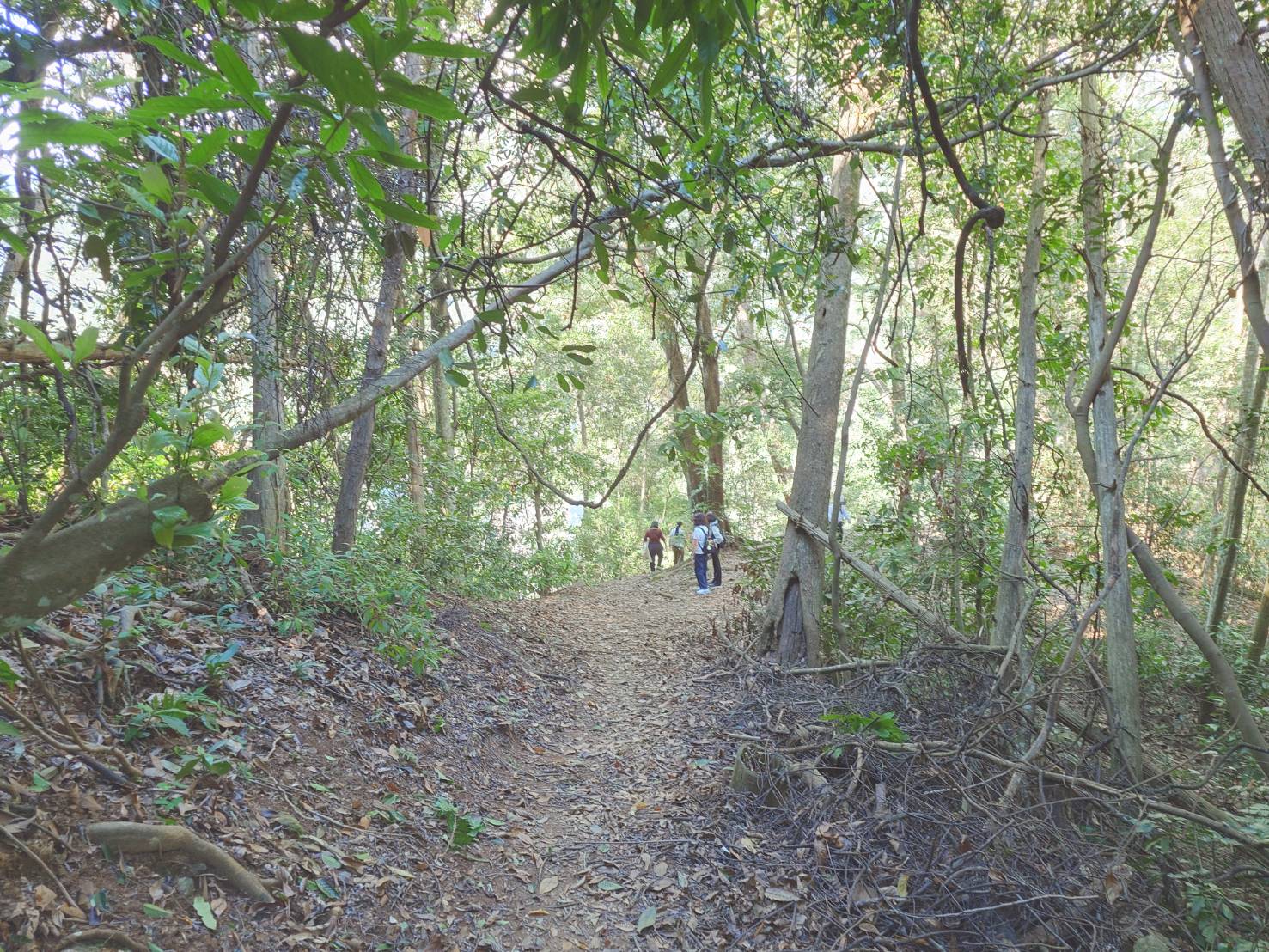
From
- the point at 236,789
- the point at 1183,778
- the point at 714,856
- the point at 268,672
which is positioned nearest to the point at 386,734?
the point at 268,672

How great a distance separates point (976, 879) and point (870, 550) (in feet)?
17.5

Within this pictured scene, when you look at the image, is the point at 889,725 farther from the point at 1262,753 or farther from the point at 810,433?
the point at 810,433

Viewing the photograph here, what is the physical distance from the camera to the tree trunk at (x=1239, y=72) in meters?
2.72

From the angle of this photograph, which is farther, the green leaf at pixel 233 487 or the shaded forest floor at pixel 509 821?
the shaded forest floor at pixel 509 821

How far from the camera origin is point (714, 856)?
161 inches

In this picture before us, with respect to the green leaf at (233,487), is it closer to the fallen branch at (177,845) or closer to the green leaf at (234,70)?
the green leaf at (234,70)

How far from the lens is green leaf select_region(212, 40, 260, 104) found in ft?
2.87

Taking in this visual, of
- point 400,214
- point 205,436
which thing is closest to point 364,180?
point 400,214

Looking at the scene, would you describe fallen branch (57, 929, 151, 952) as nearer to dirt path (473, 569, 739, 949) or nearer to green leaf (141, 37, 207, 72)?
dirt path (473, 569, 739, 949)

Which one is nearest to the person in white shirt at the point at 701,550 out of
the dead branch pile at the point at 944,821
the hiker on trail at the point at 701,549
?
the hiker on trail at the point at 701,549

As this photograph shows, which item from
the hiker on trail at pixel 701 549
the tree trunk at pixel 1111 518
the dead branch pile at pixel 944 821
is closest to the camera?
the dead branch pile at pixel 944 821

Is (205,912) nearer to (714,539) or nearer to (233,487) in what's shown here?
(233,487)

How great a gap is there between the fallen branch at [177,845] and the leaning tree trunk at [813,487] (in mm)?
5071

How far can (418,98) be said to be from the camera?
0.87 m
